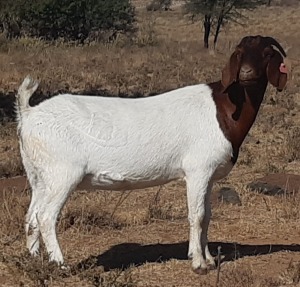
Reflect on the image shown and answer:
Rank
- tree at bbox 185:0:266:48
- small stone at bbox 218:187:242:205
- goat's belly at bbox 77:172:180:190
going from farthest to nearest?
tree at bbox 185:0:266:48 < small stone at bbox 218:187:242:205 < goat's belly at bbox 77:172:180:190

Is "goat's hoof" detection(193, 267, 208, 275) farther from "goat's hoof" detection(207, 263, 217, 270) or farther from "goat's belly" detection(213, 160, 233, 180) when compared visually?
"goat's belly" detection(213, 160, 233, 180)

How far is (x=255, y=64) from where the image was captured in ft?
20.4

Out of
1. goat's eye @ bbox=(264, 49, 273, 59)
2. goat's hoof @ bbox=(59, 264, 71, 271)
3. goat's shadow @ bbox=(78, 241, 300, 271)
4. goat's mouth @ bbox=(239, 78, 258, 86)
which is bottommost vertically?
goat's shadow @ bbox=(78, 241, 300, 271)

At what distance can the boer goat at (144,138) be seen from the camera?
19.7 feet

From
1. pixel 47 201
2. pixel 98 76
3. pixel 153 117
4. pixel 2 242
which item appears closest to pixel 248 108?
pixel 153 117

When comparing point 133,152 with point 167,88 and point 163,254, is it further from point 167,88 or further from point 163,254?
point 167,88

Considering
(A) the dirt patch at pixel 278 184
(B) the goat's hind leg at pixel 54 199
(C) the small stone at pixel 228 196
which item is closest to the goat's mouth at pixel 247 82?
(B) the goat's hind leg at pixel 54 199

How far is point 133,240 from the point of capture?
7477 mm

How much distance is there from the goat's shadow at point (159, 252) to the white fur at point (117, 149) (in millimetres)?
552

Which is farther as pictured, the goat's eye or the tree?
the tree

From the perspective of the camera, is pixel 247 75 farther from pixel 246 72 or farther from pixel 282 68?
pixel 282 68

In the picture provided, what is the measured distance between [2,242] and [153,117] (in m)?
1.91

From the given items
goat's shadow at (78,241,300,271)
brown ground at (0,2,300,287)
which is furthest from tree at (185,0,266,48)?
goat's shadow at (78,241,300,271)

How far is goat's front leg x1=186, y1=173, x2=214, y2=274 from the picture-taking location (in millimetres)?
6254
